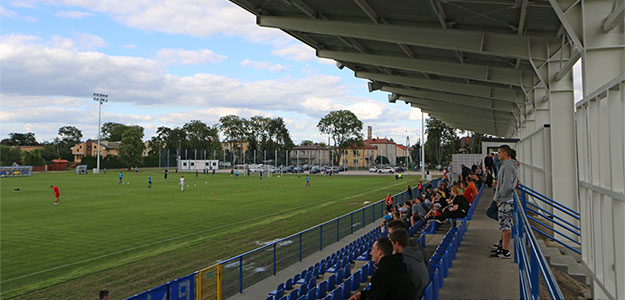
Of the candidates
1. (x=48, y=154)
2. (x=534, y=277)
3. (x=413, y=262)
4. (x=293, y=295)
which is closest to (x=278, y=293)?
(x=293, y=295)

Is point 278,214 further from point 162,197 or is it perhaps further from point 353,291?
point 353,291

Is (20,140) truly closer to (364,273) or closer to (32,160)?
(32,160)

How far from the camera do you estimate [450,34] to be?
36.4ft

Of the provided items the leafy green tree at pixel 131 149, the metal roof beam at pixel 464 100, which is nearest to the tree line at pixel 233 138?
the leafy green tree at pixel 131 149

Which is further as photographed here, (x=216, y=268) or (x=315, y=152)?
(x=315, y=152)

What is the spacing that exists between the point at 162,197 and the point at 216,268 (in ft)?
85.9

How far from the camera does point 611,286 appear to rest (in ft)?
15.0

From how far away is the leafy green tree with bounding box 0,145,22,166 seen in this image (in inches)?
3666

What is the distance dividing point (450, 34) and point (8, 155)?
112 meters

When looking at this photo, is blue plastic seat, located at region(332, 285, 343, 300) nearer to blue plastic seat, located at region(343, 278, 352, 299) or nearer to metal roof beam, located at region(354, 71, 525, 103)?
blue plastic seat, located at region(343, 278, 352, 299)

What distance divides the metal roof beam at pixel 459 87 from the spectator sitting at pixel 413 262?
13865 mm

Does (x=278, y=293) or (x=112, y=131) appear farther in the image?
(x=112, y=131)

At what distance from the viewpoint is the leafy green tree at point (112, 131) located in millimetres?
145375

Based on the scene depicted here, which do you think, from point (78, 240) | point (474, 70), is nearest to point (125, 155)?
point (78, 240)
